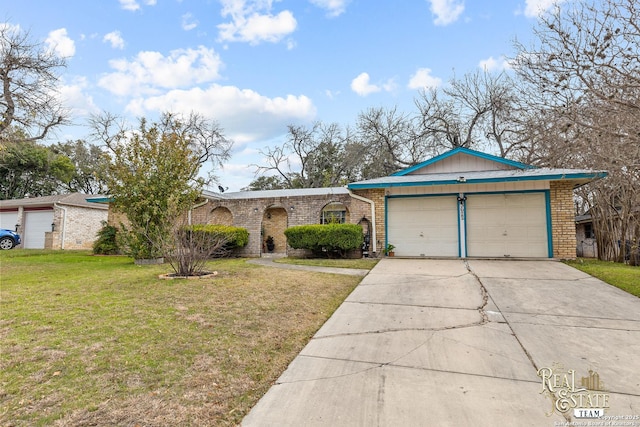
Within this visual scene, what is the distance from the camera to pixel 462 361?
9.84 ft

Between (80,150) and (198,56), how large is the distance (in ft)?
92.1

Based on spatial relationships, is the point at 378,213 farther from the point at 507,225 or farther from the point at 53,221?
the point at 53,221

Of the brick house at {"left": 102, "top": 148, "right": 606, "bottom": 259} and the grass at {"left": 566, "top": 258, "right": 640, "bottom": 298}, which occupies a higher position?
the brick house at {"left": 102, "top": 148, "right": 606, "bottom": 259}

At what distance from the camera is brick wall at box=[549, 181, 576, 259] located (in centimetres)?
948

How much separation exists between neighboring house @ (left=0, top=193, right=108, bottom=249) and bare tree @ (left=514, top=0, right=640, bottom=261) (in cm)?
2221

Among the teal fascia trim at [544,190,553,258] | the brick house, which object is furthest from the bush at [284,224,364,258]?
the teal fascia trim at [544,190,553,258]

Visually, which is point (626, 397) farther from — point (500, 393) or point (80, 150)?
point (80, 150)

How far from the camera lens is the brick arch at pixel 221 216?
1415 centimetres

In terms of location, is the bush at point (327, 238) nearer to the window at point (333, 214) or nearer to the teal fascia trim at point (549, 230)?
the window at point (333, 214)

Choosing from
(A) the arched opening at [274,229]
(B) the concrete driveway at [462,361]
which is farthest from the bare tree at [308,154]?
(B) the concrete driveway at [462,361]

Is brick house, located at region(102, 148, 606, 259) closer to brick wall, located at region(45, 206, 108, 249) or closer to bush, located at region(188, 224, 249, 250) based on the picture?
bush, located at region(188, 224, 249, 250)

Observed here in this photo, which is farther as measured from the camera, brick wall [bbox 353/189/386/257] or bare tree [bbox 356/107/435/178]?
bare tree [bbox 356/107/435/178]

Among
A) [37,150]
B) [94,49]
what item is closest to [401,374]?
[94,49]

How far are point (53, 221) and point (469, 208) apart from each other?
70.2 feet
